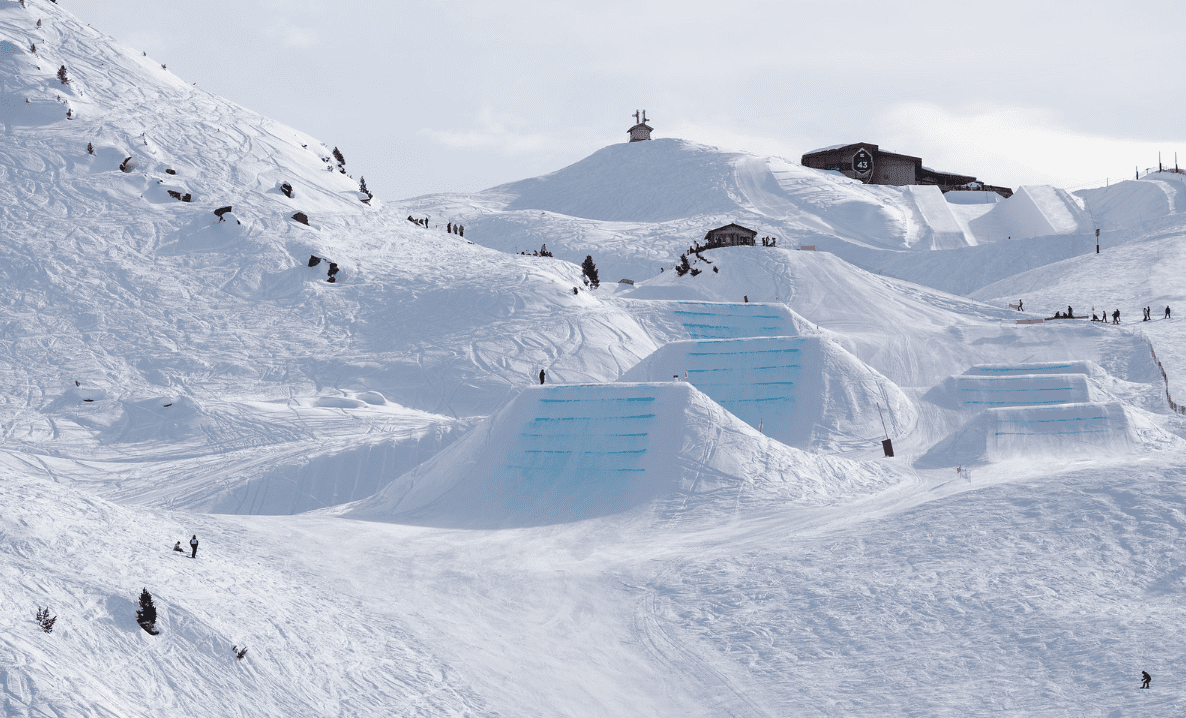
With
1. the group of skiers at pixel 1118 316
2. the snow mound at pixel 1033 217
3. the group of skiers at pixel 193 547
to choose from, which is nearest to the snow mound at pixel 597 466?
the group of skiers at pixel 193 547

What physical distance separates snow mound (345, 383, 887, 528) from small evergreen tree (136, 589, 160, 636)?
1161cm

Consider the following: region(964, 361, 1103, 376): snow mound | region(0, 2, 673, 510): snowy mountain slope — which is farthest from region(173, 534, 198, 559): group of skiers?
region(964, 361, 1103, 376): snow mound

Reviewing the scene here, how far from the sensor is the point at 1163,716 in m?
13.9

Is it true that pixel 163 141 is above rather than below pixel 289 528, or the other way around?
above

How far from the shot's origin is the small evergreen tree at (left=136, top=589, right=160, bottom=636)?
521 inches

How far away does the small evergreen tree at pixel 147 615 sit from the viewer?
521 inches

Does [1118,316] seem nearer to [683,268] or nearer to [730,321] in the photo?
[730,321]

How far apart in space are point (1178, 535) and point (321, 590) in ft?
49.3

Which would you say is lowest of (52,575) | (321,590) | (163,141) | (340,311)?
(321,590)

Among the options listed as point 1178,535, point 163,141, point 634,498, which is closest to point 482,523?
point 634,498

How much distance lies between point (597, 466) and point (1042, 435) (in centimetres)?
1339

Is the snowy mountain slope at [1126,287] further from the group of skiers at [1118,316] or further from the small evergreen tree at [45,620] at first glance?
the small evergreen tree at [45,620]

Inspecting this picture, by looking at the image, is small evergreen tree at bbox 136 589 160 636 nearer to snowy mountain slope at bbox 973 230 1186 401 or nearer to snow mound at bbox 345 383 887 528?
snow mound at bbox 345 383 887 528

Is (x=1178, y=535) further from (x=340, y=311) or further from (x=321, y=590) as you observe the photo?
(x=340, y=311)
